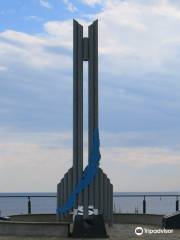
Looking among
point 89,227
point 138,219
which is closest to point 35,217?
point 138,219

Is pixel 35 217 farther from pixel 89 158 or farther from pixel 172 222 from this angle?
pixel 172 222

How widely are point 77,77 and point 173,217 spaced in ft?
17.9

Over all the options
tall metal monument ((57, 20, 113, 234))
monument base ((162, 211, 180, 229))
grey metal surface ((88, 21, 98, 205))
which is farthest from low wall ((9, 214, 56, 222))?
monument base ((162, 211, 180, 229))

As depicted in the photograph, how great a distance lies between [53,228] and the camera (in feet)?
60.1

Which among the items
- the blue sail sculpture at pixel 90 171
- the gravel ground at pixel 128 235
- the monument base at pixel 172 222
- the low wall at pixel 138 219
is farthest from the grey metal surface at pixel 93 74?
the low wall at pixel 138 219

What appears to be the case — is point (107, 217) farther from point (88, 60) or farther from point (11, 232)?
point (88, 60)

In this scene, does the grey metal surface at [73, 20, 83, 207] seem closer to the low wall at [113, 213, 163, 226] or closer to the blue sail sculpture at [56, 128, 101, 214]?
the blue sail sculpture at [56, 128, 101, 214]

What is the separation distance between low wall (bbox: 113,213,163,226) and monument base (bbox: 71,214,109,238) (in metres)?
4.76

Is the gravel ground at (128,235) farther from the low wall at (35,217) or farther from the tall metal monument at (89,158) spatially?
the low wall at (35,217)

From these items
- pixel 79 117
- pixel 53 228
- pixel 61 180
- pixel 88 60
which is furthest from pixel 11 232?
pixel 88 60

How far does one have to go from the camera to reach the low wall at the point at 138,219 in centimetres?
2347

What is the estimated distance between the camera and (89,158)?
67.5 feet

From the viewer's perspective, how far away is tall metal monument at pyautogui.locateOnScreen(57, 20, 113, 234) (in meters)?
20.5

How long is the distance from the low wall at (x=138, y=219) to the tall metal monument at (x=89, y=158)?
8.65ft
